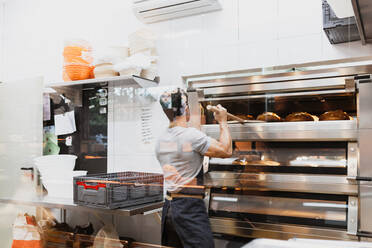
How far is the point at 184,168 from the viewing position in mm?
1643

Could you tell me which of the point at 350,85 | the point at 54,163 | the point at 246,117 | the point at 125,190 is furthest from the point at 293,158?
the point at 54,163

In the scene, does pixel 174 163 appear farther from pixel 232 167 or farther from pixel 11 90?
pixel 11 90

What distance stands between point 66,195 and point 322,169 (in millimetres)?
1367

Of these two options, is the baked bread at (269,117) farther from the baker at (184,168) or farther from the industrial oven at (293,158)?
the baker at (184,168)

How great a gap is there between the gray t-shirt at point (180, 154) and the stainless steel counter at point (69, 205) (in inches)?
5.9

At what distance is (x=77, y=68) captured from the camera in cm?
195

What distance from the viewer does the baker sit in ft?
5.18

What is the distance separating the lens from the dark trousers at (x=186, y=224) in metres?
1.58

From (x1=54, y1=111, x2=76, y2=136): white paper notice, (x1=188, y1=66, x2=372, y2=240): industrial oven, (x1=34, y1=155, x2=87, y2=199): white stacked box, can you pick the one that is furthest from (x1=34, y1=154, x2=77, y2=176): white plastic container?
(x1=188, y1=66, x2=372, y2=240): industrial oven

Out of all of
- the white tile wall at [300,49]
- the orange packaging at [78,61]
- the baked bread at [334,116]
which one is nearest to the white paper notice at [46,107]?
the orange packaging at [78,61]

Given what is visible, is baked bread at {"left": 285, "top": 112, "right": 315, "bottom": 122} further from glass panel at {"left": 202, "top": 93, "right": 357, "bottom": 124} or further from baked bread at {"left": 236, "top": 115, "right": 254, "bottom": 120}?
baked bread at {"left": 236, "top": 115, "right": 254, "bottom": 120}

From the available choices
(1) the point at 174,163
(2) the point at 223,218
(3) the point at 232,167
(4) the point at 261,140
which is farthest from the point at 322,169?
(1) the point at 174,163

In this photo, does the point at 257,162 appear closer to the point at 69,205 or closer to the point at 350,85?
the point at 350,85

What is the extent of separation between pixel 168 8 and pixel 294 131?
850 mm
